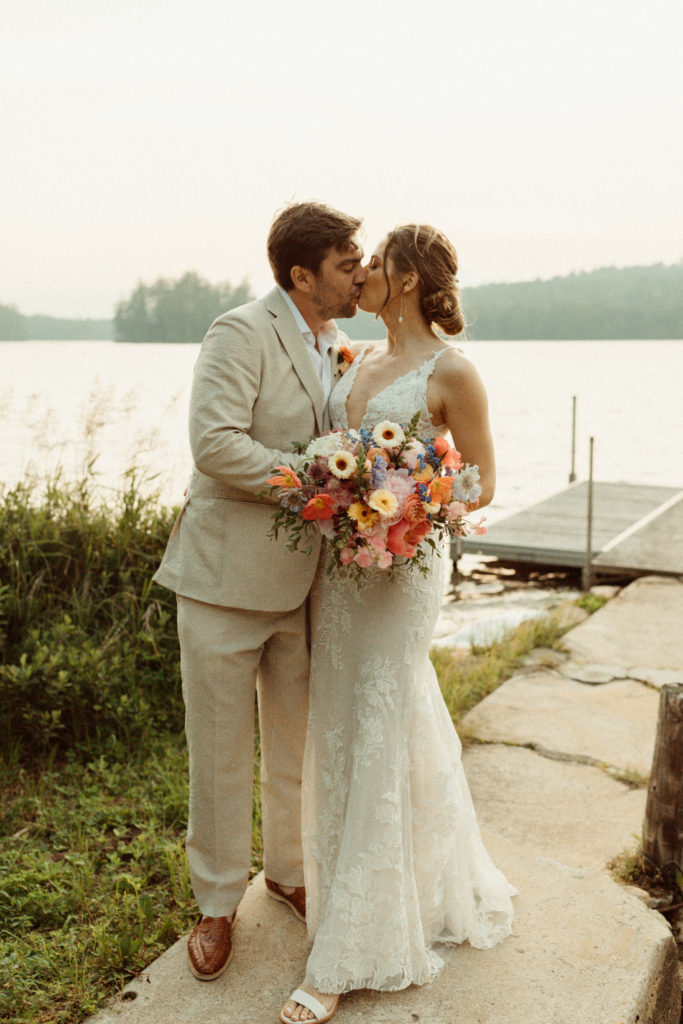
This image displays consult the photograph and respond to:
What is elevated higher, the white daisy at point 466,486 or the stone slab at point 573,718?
the white daisy at point 466,486

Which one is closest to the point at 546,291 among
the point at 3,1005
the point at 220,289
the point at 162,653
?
the point at 220,289

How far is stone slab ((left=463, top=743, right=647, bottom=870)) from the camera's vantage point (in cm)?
381

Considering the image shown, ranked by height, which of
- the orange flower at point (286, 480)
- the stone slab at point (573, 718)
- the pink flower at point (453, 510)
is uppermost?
the orange flower at point (286, 480)

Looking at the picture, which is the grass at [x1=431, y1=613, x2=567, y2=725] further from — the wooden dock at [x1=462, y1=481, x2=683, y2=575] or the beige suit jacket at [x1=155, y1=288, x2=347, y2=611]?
the wooden dock at [x1=462, y1=481, x2=683, y2=575]

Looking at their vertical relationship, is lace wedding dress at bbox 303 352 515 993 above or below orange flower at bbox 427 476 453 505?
below

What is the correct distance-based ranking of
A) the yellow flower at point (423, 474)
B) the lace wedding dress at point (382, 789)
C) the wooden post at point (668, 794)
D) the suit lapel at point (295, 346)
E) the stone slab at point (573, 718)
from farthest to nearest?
1. the stone slab at point (573, 718)
2. the wooden post at point (668, 794)
3. the suit lapel at point (295, 346)
4. the lace wedding dress at point (382, 789)
5. the yellow flower at point (423, 474)

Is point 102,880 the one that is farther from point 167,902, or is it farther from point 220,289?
point 220,289

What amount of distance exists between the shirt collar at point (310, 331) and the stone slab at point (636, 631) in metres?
3.93

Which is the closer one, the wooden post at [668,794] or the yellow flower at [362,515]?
the yellow flower at [362,515]

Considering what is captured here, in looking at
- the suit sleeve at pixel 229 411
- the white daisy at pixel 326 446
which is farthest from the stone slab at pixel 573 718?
the white daisy at pixel 326 446

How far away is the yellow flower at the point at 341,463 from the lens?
7.64 feet

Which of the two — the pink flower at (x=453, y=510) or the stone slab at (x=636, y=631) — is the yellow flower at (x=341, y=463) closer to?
the pink flower at (x=453, y=510)

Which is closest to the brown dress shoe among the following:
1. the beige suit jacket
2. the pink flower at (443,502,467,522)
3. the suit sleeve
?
the beige suit jacket

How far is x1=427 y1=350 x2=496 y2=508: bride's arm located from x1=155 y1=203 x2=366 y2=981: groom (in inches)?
13.8
